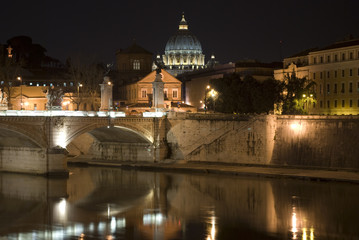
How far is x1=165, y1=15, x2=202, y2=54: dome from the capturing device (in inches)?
5659

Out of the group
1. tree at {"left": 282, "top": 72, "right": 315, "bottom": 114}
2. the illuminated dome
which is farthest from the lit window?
tree at {"left": 282, "top": 72, "right": 315, "bottom": 114}

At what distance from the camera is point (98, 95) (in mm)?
81625

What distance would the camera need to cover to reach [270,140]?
5234cm

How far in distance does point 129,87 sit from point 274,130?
35.6 metres

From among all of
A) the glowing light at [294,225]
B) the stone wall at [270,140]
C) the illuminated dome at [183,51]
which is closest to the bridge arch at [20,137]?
the stone wall at [270,140]

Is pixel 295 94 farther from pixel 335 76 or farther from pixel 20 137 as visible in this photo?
pixel 20 137

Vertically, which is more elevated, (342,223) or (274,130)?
(274,130)

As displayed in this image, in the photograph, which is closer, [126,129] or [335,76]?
[126,129]

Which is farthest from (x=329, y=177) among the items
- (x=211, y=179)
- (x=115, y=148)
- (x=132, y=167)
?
(x=115, y=148)

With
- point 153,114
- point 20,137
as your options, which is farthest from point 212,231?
point 153,114

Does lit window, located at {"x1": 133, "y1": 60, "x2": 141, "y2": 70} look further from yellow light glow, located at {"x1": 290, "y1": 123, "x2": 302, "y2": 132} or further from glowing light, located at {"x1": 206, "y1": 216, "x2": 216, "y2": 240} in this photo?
glowing light, located at {"x1": 206, "y1": 216, "x2": 216, "y2": 240}

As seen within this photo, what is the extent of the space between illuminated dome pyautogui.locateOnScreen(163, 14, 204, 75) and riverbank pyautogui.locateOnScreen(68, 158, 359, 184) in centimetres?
8532

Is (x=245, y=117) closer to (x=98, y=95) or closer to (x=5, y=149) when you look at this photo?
(x=5, y=149)

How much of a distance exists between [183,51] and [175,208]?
348 ft
